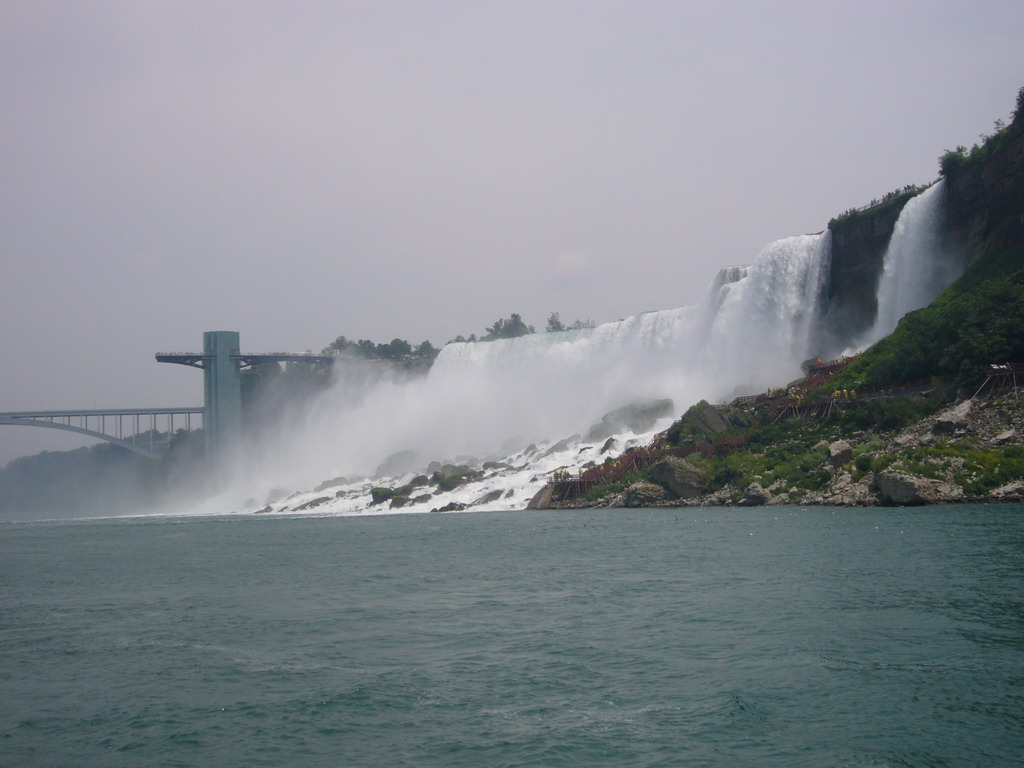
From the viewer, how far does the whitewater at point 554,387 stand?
153 feet

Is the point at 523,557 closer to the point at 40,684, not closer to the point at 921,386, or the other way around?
the point at 40,684

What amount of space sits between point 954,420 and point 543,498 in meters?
17.9

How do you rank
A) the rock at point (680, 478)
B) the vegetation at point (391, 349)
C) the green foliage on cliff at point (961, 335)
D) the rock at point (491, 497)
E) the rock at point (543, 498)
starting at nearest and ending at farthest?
the green foliage on cliff at point (961, 335) → the rock at point (680, 478) → the rock at point (543, 498) → the rock at point (491, 497) → the vegetation at point (391, 349)

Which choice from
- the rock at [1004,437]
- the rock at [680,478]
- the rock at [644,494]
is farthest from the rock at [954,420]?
the rock at [644,494]

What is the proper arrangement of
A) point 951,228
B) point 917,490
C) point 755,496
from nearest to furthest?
1. point 917,490
2. point 755,496
3. point 951,228

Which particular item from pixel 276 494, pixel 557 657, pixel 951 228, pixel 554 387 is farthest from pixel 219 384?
pixel 557 657

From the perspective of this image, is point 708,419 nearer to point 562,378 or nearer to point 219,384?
point 562,378

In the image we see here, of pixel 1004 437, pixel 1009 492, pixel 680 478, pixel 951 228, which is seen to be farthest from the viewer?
pixel 951 228

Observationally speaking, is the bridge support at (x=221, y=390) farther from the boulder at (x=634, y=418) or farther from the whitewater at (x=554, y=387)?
the boulder at (x=634, y=418)

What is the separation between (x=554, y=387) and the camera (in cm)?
6475

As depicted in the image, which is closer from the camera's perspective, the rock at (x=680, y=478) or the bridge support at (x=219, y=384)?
the rock at (x=680, y=478)

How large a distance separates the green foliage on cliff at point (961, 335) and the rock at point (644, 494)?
333 inches

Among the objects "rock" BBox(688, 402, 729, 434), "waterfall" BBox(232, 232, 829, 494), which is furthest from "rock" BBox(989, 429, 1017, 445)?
"waterfall" BBox(232, 232, 829, 494)

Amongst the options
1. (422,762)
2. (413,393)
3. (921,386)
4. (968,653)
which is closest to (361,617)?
(422,762)
